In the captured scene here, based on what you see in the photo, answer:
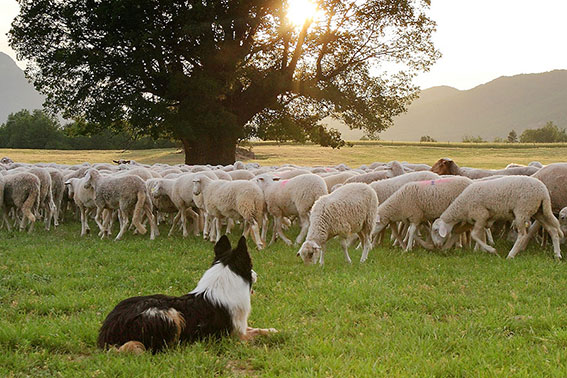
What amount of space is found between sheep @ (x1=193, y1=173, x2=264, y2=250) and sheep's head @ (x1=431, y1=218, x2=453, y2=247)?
129 inches

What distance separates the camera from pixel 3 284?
709cm

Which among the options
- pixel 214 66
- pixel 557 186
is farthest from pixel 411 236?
pixel 214 66

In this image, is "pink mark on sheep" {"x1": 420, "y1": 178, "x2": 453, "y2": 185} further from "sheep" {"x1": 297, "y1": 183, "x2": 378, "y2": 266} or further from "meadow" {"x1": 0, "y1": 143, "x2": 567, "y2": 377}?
"sheep" {"x1": 297, "y1": 183, "x2": 378, "y2": 266}

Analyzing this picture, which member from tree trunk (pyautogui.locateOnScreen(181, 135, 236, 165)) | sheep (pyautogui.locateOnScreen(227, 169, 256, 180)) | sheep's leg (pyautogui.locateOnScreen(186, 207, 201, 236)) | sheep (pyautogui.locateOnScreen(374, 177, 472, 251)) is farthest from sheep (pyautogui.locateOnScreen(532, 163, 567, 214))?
tree trunk (pyautogui.locateOnScreen(181, 135, 236, 165))

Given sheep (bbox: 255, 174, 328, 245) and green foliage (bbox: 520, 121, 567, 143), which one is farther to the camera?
green foliage (bbox: 520, 121, 567, 143)

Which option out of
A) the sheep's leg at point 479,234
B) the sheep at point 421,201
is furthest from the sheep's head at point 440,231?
the sheep's leg at point 479,234

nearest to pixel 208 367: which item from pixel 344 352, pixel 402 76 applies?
pixel 344 352

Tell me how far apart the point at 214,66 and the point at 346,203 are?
16993 millimetres

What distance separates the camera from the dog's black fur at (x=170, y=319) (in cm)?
440

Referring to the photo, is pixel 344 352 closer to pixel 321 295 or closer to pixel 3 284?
pixel 321 295

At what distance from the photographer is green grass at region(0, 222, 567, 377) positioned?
426 centimetres

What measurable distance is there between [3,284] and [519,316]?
6.45 metres

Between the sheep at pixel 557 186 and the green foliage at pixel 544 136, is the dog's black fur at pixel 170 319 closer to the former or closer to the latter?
the sheep at pixel 557 186

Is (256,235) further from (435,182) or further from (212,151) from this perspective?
(212,151)
